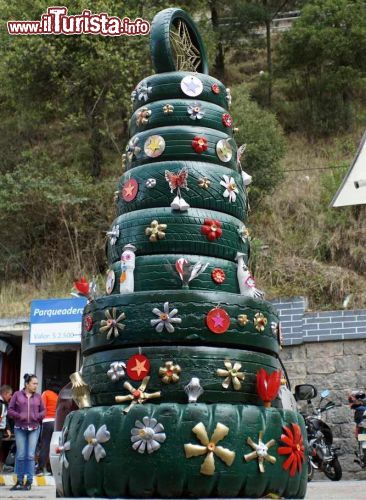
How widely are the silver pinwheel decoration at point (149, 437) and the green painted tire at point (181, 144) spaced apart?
7.06 ft

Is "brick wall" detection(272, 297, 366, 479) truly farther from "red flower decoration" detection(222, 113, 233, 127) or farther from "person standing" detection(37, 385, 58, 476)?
"red flower decoration" detection(222, 113, 233, 127)

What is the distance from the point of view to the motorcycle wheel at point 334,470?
10.2 metres

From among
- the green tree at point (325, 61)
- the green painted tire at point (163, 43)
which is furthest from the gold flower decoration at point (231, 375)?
the green tree at point (325, 61)

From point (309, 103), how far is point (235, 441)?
68.9ft


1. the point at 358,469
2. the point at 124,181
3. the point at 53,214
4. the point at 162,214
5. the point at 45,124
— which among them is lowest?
the point at 358,469

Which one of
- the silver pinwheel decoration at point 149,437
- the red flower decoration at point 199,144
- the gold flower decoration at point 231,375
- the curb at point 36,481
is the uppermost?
the red flower decoration at point 199,144

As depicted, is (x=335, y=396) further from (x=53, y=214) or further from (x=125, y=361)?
(x=53, y=214)

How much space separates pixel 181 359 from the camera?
461 centimetres

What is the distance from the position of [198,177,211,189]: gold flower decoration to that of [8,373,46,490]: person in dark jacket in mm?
4982

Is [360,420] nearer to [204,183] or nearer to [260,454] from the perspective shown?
[204,183]

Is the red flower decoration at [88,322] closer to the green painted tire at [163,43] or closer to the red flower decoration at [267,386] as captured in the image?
the red flower decoration at [267,386]

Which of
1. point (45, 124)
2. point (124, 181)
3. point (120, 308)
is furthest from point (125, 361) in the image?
point (45, 124)

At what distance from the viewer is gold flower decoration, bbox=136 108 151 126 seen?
5.79 meters

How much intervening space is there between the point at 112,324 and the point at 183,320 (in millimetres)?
500
